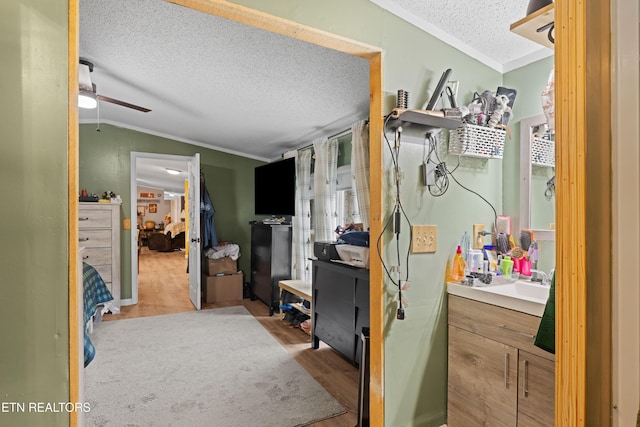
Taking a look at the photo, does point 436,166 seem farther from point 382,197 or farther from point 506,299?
point 506,299

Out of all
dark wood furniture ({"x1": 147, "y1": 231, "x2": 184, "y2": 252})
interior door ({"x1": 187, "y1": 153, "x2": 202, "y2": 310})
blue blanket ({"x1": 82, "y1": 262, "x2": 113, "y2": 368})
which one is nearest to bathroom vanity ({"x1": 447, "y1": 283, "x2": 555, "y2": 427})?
blue blanket ({"x1": 82, "y1": 262, "x2": 113, "y2": 368})

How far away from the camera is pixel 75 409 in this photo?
104cm

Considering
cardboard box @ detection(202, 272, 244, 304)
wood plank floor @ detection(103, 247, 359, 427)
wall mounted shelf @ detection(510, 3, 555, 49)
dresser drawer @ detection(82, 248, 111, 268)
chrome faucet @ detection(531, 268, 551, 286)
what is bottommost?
wood plank floor @ detection(103, 247, 359, 427)

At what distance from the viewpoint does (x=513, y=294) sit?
64.7 inches

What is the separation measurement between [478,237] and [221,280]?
381 cm

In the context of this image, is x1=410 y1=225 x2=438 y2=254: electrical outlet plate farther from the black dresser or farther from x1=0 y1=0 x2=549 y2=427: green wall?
the black dresser

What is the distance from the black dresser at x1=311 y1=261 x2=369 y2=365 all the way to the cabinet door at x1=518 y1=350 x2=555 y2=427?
3.48ft

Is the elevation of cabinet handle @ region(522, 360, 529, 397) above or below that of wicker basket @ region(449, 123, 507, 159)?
below

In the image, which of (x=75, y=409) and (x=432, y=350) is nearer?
(x=75, y=409)

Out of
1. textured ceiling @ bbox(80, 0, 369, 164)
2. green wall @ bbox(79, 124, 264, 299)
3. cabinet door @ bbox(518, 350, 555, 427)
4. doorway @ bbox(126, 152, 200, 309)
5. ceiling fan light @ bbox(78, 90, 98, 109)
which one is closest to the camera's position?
cabinet door @ bbox(518, 350, 555, 427)

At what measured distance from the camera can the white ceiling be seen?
1799 mm

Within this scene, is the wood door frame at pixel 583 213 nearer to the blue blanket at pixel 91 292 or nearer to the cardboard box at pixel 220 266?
the blue blanket at pixel 91 292

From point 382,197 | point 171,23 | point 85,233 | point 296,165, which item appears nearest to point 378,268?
point 382,197

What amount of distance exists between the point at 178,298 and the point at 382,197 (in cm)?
441
